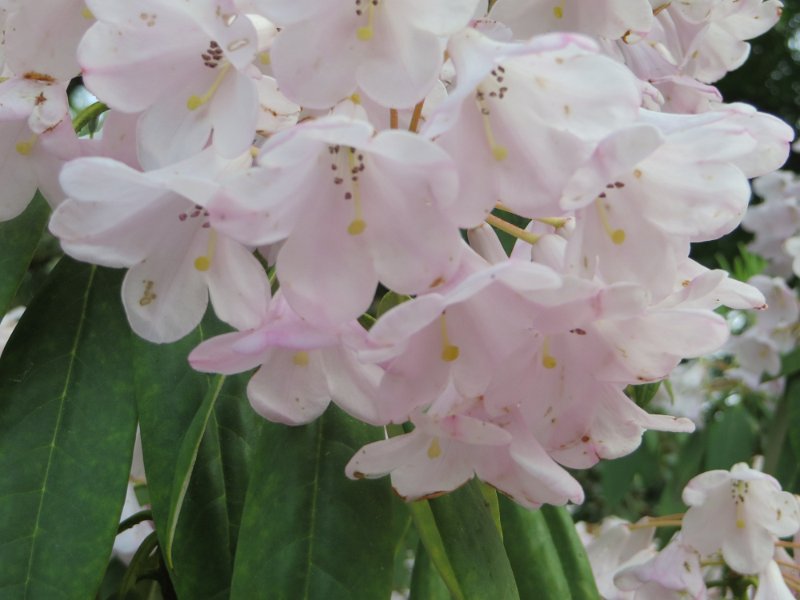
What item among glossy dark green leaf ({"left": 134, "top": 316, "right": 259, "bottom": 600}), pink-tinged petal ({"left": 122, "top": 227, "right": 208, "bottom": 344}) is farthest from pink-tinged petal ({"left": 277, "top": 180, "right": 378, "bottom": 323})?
glossy dark green leaf ({"left": 134, "top": 316, "right": 259, "bottom": 600})

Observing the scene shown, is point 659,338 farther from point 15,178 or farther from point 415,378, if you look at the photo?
point 15,178

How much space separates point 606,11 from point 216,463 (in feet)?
1.69

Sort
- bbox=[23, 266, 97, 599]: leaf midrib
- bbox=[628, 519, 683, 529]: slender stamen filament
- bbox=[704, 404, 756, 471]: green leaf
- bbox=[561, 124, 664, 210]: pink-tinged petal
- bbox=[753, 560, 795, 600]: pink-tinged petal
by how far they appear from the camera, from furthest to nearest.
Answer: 1. bbox=[704, 404, 756, 471]: green leaf
2. bbox=[628, 519, 683, 529]: slender stamen filament
3. bbox=[753, 560, 795, 600]: pink-tinged petal
4. bbox=[23, 266, 97, 599]: leaf midrib
5. bbox=[561, 124, 664, 210]: pink-tinged petal

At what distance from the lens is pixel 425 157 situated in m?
0.51

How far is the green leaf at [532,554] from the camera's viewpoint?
0.95 meters

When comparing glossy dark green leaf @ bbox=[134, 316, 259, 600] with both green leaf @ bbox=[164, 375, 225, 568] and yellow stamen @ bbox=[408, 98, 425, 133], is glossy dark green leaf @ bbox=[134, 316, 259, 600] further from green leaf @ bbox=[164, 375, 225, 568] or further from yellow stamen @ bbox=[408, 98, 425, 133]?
yellow stamen @ bbox=[408, 98, 425, 133]

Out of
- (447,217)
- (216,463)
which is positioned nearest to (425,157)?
(447,217)

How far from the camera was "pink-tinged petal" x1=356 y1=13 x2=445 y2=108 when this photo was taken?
1.93 ft

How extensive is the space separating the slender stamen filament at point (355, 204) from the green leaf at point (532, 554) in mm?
482

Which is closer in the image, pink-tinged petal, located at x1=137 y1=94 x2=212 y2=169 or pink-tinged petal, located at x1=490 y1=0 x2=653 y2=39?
pink-tinged petal, located at x1=137 y1=94 x2=212 y2=169

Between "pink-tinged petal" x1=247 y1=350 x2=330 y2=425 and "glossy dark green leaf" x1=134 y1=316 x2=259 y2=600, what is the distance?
90 mm

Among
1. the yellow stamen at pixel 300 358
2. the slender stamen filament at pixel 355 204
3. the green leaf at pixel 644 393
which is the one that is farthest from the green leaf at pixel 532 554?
the slender stamen filament at pixel 355 204

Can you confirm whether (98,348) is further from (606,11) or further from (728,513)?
(728,513)

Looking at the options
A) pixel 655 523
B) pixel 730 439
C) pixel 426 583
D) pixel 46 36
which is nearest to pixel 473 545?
pixel 426 583
